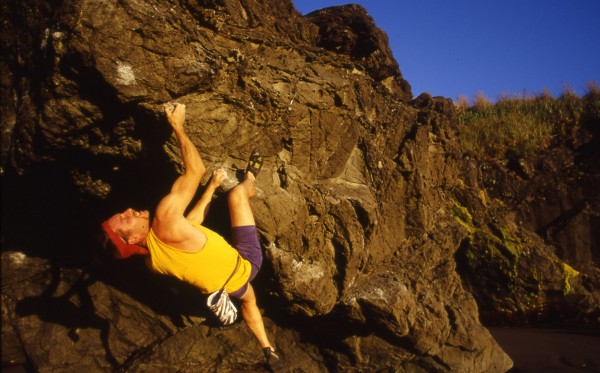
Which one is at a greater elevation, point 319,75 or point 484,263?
point 319,75

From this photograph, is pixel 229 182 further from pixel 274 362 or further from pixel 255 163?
pixel 274 362

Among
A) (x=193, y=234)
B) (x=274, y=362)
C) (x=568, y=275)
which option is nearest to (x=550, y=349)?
(x=568, y=275)

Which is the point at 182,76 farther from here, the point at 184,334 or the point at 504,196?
the point at 504,196

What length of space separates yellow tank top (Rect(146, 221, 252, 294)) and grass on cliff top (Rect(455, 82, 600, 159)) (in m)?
6.99

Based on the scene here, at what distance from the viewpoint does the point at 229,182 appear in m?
4.02

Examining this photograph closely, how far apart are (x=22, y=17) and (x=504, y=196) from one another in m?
8.16

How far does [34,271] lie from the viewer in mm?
5199

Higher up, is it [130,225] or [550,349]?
[550,349]

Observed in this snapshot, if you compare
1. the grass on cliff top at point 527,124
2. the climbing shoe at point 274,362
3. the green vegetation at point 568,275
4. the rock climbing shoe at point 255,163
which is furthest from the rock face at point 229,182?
the grass on cliff top at point 527,124

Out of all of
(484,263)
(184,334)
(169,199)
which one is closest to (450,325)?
(484,263)

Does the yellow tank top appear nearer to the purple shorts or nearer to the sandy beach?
the purple shorts

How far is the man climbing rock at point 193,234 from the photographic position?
3.58m

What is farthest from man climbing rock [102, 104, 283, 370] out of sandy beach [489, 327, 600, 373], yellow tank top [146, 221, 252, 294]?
sandy beach [489, 327, 600, 373]

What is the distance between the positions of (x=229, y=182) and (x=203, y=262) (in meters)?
0.77
